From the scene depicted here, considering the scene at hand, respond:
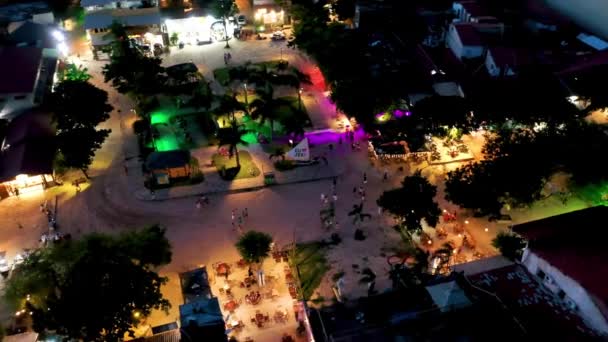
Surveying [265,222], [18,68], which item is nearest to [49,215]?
[265,222]

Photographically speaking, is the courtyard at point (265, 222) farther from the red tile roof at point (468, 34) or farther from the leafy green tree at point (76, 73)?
the red tile roof at point (468, 34)

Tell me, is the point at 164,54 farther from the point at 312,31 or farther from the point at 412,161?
the point at 412,161

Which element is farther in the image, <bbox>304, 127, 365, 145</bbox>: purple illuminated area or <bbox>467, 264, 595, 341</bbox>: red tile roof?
<bbox>304, 127, 365, 145</bbox>: purple illuminated area

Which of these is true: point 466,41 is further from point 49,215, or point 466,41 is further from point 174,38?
point 49,215

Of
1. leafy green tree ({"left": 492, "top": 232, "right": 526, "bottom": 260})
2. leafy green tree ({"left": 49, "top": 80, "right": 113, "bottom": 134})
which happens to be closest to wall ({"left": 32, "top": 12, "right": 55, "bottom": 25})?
leafy green tree ({"left": 49, "top": 80, "right": 113, "bottom": 134})

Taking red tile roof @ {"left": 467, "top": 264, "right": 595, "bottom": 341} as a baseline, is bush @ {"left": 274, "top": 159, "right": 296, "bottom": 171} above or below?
below

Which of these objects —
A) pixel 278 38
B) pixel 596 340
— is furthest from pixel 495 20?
pixel 596 340

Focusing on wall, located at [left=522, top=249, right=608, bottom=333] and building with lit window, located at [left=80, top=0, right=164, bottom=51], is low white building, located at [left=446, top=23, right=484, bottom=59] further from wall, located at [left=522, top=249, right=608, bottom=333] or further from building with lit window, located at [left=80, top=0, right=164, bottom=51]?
building with lit window, located at [left=80, top=0, right=164, bottom=51]
